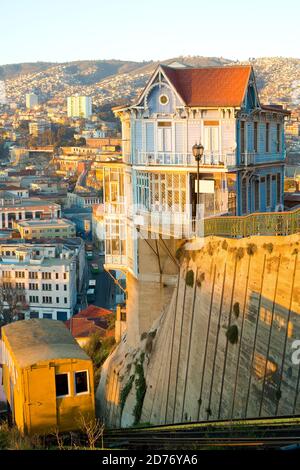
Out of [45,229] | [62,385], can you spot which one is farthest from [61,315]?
[62,385]

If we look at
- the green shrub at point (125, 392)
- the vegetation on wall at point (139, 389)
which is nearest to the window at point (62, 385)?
the vegetation on wall at point (139, 389)

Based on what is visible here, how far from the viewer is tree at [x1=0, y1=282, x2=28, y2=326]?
6416 centimetres

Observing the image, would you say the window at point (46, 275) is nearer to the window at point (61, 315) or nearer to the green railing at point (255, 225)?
the window at point (61, 315)

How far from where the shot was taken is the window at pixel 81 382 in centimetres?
1719

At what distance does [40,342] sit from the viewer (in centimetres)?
1830

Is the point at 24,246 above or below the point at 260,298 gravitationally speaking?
below

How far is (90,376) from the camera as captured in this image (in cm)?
1750

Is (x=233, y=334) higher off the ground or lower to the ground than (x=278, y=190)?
lower

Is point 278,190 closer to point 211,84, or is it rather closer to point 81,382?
point 211,84

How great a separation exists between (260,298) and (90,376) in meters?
4.41

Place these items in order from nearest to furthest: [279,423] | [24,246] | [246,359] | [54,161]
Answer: [279,423] → [246,359] → [24,246] → [54,161]

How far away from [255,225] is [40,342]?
18.4 feet

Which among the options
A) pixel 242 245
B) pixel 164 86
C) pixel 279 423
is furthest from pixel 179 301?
pixel 279 423

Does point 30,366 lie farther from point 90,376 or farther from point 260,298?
point 260,298
